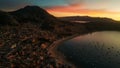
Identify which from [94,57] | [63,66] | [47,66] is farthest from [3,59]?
[94,57]

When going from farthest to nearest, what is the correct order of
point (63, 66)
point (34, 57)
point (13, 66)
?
point (34, 57) < point (63, 66) < point (13, 66)

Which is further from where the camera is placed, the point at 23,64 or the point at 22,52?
the point at 22,52

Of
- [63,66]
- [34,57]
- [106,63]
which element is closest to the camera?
[63,66]

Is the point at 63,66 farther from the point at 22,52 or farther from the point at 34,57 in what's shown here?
the point at 22,52

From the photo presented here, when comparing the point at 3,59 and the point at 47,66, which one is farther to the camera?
the point at 3,59

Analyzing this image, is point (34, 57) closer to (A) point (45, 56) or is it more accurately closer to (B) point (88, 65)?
(A) point (45, 56)

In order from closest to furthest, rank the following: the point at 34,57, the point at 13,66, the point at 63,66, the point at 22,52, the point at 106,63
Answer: the point at 13,66 → the point at 63,66 → the point at 106,63 → the point at 34,57 → the point at 22,52

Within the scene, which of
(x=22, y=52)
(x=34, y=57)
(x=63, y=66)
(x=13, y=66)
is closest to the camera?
(x=13, y=66)

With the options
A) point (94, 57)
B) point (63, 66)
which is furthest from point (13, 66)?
point (94, 57)

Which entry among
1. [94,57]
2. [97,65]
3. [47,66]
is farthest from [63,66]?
[94,57]
